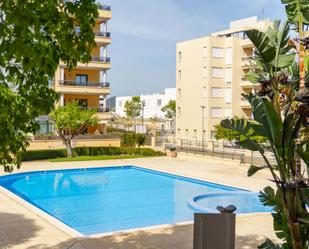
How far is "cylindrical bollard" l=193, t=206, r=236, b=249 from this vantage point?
610 centimetres

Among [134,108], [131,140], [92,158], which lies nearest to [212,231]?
[92,158]

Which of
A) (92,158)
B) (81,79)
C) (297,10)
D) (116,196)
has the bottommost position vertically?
(116,196)

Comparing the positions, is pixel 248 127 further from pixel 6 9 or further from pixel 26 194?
pixel 26 194

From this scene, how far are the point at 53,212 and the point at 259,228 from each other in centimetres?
851

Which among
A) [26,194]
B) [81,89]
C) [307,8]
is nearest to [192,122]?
[81,89]

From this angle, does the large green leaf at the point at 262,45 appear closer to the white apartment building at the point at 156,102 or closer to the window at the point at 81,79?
the window at the point at 81,79

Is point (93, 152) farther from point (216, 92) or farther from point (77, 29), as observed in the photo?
point (77, 29)

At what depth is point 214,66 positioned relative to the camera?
157 feet

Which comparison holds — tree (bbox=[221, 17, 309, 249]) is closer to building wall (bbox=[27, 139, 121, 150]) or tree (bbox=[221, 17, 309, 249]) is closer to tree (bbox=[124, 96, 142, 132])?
building wall (bbox=[27, 139, 121, 150])

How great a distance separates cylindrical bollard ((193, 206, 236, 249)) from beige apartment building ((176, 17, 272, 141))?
134 feet

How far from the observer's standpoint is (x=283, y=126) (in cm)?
575

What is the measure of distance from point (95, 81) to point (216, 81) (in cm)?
1407

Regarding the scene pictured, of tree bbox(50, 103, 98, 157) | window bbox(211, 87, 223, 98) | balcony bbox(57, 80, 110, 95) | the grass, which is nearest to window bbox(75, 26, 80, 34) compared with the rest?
tree bbox(50, 103, 98, 157)

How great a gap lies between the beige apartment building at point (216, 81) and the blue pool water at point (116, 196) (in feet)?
71.9
